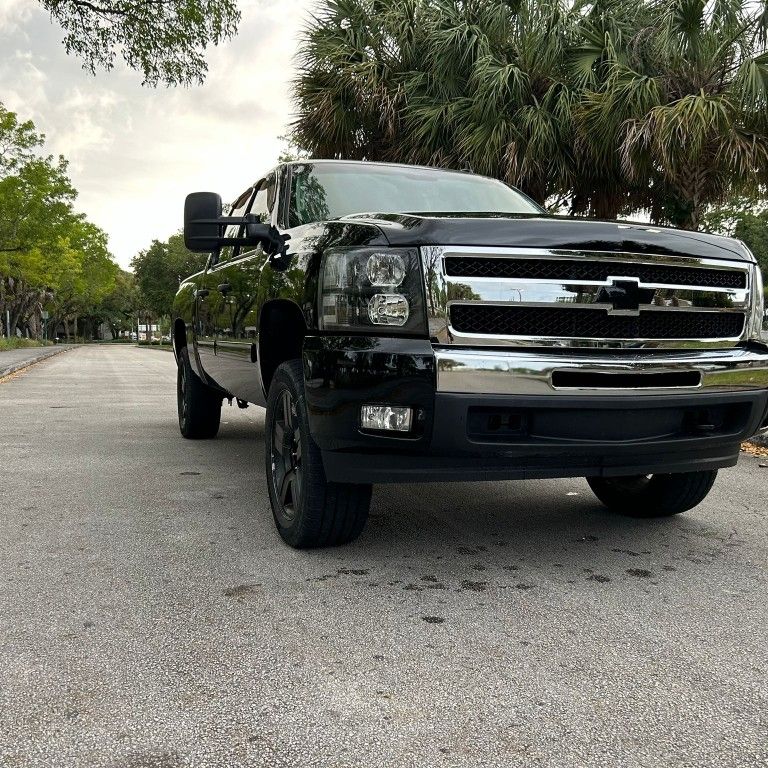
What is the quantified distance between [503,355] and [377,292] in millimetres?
540

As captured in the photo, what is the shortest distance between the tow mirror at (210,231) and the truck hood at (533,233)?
72cm

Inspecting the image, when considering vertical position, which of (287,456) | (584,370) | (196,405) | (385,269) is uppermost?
(385,269)

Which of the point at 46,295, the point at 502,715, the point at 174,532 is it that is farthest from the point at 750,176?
the point at 46,295

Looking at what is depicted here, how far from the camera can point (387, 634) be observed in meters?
2.84

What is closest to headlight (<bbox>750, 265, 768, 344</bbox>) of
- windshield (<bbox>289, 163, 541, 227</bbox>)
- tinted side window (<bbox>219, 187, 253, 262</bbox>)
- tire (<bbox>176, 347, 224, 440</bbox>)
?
A: windshield (<bbox>289, 163, 541, 227</bbox>)

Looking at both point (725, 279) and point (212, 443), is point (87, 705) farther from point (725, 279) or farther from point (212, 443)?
point (212, 443)

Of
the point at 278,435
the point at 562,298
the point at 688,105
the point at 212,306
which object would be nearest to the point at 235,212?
the point at 212,306

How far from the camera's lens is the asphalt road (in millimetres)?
2117

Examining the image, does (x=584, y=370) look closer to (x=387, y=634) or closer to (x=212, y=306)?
(x=387, y=634)

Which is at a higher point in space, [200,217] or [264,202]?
[264,202]

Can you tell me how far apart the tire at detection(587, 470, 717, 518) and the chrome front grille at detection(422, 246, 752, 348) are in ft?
3.33

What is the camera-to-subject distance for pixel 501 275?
3.22 m

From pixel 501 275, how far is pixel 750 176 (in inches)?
387

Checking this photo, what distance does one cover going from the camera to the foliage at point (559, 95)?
11578 millimetres
